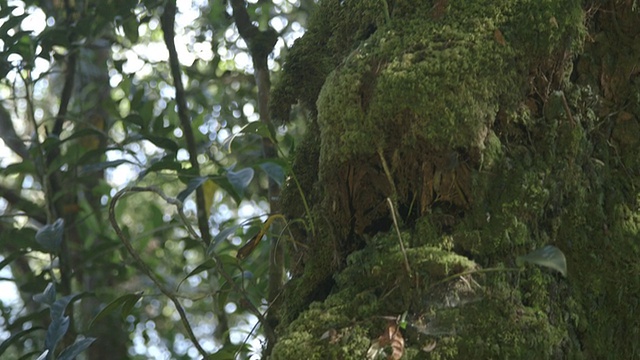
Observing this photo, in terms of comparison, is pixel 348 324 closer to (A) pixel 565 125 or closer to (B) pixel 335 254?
(B) pixel 335 254

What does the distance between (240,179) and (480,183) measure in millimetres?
597

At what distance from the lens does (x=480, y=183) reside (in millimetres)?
1362

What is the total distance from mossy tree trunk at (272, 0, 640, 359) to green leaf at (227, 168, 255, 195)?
22 centimetres

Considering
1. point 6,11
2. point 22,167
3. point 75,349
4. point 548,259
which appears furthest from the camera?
point 22,167

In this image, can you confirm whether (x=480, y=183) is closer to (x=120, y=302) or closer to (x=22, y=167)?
(x=120, y=302)

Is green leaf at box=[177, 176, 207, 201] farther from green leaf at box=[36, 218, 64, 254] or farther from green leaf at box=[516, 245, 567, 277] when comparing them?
green leaf at box=[516, 245, 567, 277]

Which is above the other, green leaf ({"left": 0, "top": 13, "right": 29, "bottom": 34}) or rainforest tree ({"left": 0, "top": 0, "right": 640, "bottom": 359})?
green leaf ({"left": 0, "top": 13, "right": 29, "bottom": 34})

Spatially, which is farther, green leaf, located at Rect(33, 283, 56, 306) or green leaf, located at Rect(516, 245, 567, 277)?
green leaf, located at Rect(33, 283, 56, 306)

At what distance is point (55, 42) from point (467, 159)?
2.12 meters

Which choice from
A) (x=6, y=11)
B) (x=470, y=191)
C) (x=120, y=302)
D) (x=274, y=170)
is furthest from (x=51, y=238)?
(x=470, y=191)

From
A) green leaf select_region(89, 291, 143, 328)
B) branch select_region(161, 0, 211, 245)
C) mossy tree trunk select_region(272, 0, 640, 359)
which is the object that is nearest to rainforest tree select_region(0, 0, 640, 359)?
mossy tree trunk select_region(272, 0, 640, 359)

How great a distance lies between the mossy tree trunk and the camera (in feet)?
4.17

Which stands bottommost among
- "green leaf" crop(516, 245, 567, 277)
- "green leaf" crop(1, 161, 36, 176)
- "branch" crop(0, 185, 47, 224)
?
"green leaf" crop(516, 245, 567, 277)

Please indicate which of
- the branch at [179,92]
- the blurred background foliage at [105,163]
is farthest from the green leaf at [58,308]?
the branch at [179,92]
